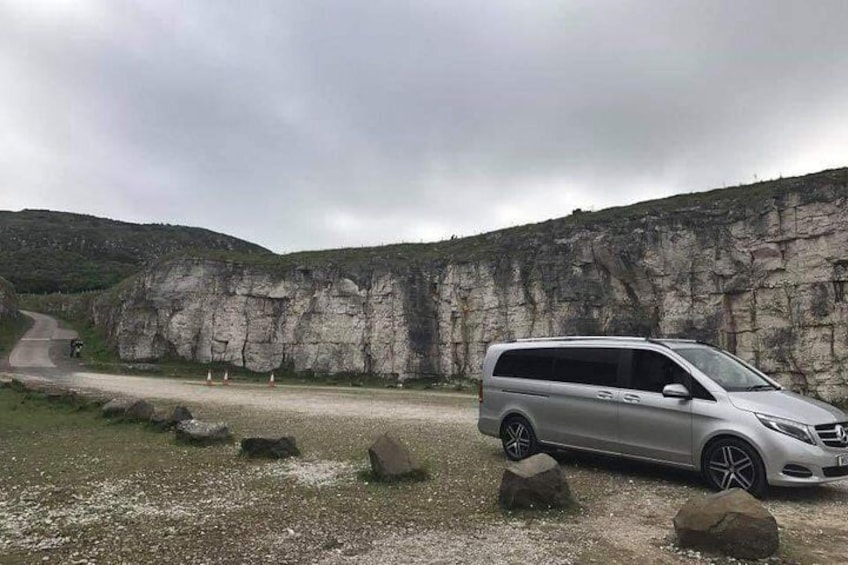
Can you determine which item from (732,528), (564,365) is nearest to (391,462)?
(564,365)

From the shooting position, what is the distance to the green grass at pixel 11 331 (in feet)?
139

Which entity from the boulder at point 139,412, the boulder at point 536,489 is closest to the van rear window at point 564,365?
the boulder at point 536,489

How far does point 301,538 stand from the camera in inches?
255

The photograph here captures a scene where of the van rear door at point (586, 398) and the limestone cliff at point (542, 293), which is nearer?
the van rear door at point (586, 398)

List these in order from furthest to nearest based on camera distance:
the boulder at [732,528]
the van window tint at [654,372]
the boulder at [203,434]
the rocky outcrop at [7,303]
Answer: the rocky outcrop at [7,303] < the boulder at [203,434] < the van window tint at [654,372] < the boulder at [732,528]

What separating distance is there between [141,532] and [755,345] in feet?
83.9

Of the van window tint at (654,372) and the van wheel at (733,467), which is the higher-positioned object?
the van window tint at (654,372)

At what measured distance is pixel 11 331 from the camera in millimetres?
50531

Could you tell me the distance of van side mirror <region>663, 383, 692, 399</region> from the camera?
28.8 feet

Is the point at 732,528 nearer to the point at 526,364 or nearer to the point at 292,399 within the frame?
the point at 526,364

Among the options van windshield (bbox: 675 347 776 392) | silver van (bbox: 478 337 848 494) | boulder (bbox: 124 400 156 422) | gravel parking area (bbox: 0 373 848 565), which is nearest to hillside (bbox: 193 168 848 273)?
van windshield (bbox: 675 347 776 392)

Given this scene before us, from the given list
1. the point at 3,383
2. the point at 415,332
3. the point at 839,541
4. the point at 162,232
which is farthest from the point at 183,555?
the point at 162,232

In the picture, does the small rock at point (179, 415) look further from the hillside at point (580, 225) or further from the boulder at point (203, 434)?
the hillside at point (580, 225)

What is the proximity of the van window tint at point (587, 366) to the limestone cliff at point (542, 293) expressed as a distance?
59.8 ft
